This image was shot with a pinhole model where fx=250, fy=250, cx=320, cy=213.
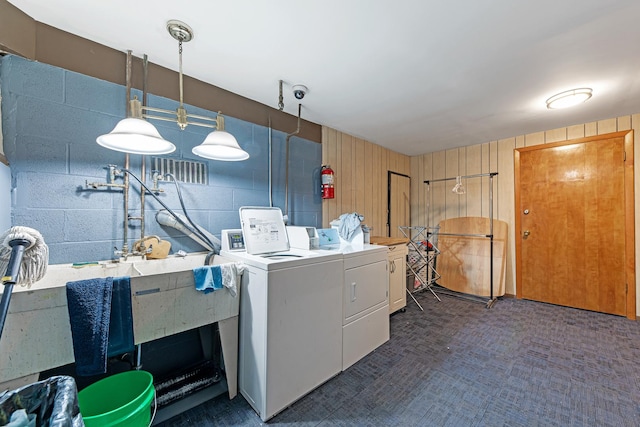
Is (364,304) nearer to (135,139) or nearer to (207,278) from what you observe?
(207,278)

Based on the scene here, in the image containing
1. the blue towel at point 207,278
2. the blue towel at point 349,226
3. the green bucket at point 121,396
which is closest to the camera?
the green bucket at point 121,396

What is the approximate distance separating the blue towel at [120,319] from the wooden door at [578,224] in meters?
4.39

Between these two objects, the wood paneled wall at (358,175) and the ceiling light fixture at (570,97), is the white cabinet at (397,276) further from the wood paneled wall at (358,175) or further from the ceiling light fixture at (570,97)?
the ceiling light fixture at (570,97)

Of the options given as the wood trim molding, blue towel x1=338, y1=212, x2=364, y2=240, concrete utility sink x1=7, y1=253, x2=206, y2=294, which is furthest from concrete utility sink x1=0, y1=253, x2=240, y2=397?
the wood trim molding

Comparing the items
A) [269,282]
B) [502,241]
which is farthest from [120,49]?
[502,241]

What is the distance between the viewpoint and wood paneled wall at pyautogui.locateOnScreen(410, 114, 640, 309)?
10.0 ft

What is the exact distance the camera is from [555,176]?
326cm

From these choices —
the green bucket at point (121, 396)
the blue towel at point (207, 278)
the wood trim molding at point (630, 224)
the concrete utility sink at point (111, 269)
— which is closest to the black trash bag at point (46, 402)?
the green bucket at point (121, 396)

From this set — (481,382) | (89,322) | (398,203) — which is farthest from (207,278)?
(398,203)

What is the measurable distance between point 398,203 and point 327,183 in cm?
194

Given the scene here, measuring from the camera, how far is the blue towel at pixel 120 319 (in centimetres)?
121

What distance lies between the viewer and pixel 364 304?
6.95ft

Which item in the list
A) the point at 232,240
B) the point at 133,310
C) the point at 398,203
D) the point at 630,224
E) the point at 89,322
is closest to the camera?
the point at 89,322

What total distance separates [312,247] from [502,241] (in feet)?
10.1
